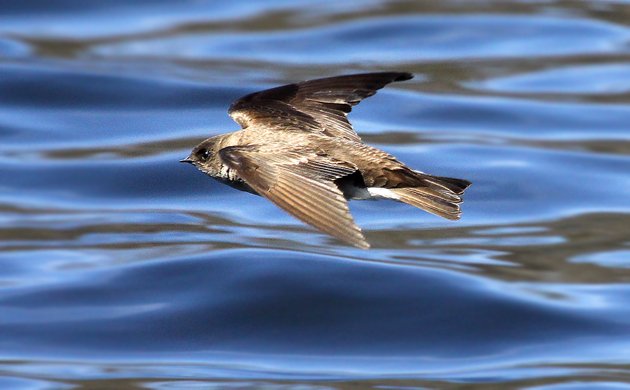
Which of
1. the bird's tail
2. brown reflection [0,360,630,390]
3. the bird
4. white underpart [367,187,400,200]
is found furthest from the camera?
brown reflection [0,360,630,390]

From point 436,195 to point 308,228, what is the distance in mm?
4778

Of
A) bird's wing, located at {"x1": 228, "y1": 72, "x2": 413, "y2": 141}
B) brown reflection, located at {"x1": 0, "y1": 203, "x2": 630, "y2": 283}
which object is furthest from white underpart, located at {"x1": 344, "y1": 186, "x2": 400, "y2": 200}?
brown reflection, located at {"x1": 0, "y1": 203, "x2": 630, "y2": 283}

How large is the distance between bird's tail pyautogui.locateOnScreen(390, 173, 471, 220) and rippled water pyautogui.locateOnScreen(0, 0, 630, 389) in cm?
242

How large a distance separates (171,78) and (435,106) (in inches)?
124

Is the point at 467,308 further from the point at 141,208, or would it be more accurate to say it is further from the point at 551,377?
the point at 141,208

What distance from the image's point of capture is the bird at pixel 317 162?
666 centimetres

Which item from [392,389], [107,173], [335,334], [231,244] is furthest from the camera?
[107,173]

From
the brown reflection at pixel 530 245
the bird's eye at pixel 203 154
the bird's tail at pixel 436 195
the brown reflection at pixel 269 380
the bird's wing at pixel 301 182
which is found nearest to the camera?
the bird's wing at pixel 301 182

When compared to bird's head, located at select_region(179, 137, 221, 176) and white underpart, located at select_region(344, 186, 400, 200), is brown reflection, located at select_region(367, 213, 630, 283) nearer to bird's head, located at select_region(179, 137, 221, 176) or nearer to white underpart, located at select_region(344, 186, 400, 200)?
bird's head, located at select_region(179, 137, 221, 176)

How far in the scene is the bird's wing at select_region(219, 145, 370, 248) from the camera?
20.7ft

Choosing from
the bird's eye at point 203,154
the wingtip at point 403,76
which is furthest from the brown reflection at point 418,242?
the bird's eye at point 203,154

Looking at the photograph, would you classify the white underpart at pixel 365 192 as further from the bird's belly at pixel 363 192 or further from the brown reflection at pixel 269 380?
the brown reflection at pixel 269 380

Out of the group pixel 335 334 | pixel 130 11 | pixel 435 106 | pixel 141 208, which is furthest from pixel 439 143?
pixel 130 11

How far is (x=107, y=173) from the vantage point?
45.1 ft
